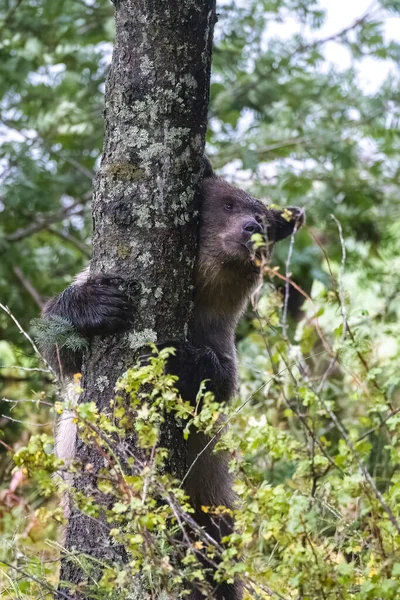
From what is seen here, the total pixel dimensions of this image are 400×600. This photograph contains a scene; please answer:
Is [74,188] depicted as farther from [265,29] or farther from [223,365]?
[223,365]

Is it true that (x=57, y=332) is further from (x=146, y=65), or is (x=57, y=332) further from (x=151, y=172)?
(x=146, y=65)

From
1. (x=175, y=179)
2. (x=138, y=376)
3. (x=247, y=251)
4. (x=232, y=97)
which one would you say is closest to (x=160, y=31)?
(x=175, y=179)

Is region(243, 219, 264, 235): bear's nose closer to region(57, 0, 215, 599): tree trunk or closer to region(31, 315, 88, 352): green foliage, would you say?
region(57, 0, 215, 599): tree trunk

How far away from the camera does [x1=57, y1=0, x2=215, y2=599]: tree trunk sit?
3.70m

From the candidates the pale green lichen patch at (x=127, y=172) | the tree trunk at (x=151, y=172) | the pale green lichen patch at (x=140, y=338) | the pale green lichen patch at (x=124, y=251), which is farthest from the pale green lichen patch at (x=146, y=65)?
the pale green lichen patch at (x=140, y=338)

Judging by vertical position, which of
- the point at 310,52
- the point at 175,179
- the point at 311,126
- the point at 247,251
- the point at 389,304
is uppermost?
the point at 310,52

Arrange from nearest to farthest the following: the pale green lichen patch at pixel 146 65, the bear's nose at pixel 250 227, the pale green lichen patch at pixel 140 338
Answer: the pale green lichen patch at pixel 140 338, the pale green lichen patch at pixel 146 65, the bear's nose at pixel 250 227

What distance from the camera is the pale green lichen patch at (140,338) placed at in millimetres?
3656

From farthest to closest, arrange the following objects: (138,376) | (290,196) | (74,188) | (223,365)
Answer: (74,188)
(290,196)
(223,365)
(138,376)

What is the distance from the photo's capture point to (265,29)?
771 centimetres

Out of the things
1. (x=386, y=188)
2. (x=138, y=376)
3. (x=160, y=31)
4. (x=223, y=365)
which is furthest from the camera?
(x=386, y=188)

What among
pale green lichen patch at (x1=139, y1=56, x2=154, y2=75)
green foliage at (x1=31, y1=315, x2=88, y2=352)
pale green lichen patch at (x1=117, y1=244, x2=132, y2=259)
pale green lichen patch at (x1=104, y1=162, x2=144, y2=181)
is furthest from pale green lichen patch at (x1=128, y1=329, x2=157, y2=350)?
pale green lichen patch at (x1=139, y1=56, x2=154, y2=75)

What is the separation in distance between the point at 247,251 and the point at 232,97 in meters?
3.26

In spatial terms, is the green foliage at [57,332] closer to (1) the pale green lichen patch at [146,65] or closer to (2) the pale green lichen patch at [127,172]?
(2) the pale green lichen patch at [127,172]
